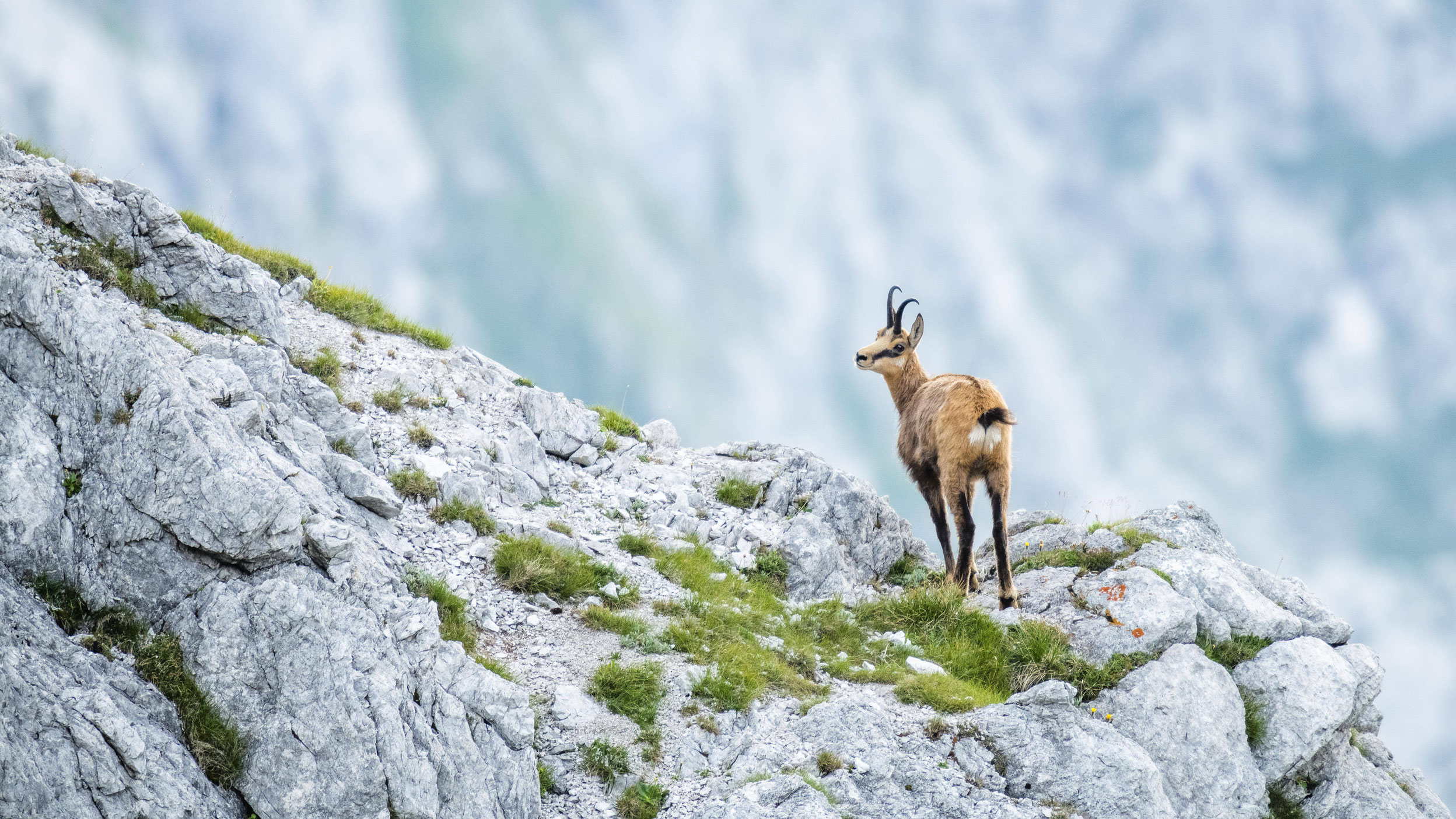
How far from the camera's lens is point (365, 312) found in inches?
632

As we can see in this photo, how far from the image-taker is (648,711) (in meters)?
9.29

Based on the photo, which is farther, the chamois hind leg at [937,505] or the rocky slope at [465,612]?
the chamois hind leg at [937,505]

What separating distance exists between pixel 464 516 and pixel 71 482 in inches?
183

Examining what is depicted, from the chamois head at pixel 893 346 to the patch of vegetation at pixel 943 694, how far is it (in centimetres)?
726

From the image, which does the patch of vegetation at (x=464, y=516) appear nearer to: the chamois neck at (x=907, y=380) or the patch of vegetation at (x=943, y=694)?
the patch of vegetation at (x=943, y=694)

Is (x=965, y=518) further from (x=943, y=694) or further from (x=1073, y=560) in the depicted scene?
(x=943, y=694)

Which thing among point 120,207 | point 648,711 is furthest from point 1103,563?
point 120,207

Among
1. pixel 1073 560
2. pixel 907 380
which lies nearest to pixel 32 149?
pixel 907 380

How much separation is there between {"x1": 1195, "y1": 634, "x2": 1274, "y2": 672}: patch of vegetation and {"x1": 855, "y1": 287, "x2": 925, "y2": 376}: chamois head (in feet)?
23.4

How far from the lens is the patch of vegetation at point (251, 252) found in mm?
16109

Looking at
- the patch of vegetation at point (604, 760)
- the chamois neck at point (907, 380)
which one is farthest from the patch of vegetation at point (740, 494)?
the patch of vegetation at point (604, 760)

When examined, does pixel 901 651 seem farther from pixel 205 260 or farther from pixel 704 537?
pixel 205 260

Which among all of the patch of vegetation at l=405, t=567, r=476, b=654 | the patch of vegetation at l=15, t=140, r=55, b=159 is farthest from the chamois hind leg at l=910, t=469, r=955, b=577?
the patch of vegetation at l=15, t=140, r=55, b=159

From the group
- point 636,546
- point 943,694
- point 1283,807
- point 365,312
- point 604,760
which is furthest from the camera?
point 365,312
